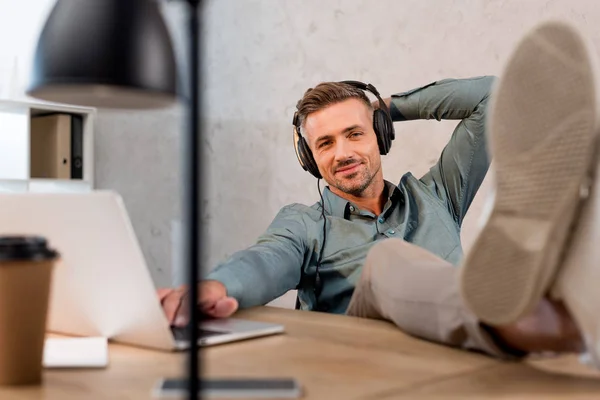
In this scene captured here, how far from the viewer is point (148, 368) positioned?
0.80 meters

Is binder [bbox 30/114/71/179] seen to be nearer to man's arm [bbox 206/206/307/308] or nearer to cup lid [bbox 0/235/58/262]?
man's arm [bbox 206/206/307/308]

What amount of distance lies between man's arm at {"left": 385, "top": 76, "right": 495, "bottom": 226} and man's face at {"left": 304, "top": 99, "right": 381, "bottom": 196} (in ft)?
0.53

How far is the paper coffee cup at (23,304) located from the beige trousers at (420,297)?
17.4 inches

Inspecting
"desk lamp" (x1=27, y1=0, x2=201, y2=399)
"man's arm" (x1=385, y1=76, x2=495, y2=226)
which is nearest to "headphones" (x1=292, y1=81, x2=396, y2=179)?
"man's arm" (x1=385, y1=76, x2=495, y2=226)

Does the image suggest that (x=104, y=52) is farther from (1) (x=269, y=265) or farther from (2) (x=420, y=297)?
(1) (x=269, y=265)

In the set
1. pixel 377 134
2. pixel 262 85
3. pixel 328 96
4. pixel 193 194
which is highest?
pixel 262 85

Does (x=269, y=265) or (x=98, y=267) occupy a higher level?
(x=98, y=267)

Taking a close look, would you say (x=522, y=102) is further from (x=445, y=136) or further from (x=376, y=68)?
(x=376, y=68)

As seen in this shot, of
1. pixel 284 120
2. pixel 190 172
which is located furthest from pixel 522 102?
pixel 284 120

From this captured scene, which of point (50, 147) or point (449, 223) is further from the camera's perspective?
point (50, 147)

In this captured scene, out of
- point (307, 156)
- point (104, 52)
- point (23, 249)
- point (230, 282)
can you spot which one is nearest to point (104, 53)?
point (104, 52)

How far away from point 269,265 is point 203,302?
0.51 meters

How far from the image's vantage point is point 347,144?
2090 millimetres

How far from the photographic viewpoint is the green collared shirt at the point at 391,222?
6.15ft
